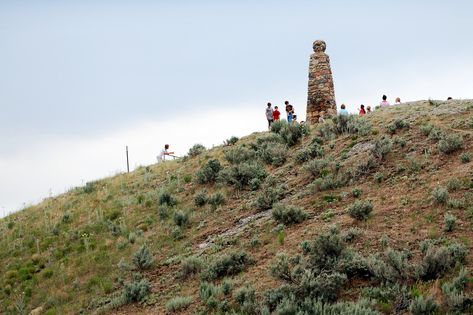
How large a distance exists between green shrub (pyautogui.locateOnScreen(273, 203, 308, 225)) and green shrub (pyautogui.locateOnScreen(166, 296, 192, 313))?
3750 mm

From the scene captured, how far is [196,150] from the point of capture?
92.8 ft

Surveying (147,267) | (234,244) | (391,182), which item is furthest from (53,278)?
(391,182)

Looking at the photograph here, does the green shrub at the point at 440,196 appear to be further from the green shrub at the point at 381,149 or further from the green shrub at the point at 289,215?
the green shrub at the point at 381,149

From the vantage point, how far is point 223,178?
20219mm

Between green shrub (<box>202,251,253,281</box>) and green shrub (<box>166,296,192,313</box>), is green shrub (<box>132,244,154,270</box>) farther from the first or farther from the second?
green shrub (<box>166,296,192,313</box>)

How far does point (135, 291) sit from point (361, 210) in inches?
234

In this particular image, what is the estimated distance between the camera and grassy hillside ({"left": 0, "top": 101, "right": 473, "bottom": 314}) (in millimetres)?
9852

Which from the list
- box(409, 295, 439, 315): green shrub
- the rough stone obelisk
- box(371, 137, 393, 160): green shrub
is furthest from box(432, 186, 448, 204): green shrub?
the rough stone obelisk

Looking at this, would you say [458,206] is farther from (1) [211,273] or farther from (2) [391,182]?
(1) [211,273]

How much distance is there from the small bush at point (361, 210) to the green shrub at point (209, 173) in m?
9.14

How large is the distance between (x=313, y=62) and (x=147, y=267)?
18.3 meters

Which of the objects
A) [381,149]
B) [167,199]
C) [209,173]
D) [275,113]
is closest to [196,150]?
[275,113]

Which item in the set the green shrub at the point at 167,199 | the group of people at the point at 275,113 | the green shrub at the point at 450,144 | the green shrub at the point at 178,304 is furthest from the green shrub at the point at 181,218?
the group of people at the point at 275,113

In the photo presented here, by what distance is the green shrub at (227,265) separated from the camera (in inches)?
488
